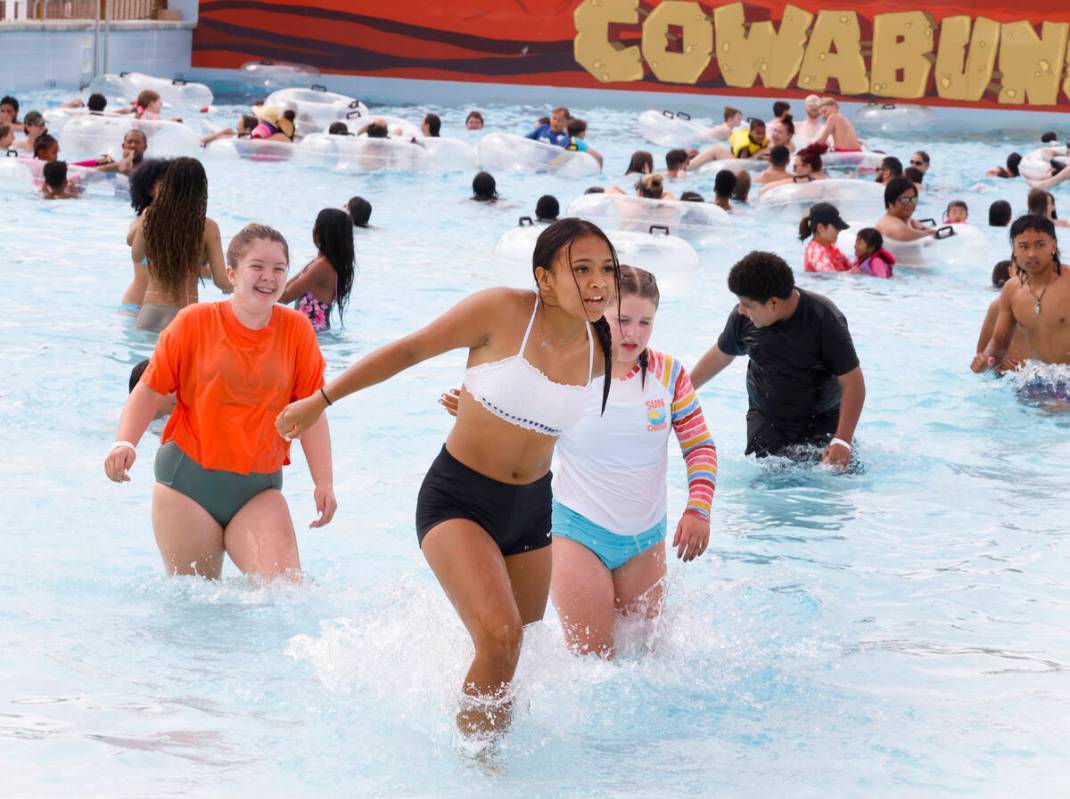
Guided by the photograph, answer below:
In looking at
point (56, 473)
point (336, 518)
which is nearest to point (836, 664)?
point (336, 518)

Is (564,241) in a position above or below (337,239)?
above

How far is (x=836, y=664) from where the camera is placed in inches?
189

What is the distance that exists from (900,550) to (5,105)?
13.7m

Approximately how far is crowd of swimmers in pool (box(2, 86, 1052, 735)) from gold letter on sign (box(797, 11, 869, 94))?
20.4m

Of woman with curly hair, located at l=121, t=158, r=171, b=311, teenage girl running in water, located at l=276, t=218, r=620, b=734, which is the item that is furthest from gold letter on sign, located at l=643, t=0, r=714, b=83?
teenage girl running in water, located at l=276, t=218, r=620, b=734

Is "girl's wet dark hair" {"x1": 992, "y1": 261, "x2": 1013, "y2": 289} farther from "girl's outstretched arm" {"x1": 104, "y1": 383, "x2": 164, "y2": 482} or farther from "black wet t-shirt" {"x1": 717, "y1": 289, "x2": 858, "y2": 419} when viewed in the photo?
"girl's outstretched arm" {"x1": 104, "y1": 383, "x2": 164, "y2": 482}

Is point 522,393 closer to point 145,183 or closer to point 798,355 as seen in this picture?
point 798,355

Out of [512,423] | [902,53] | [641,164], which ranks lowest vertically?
[512,423]

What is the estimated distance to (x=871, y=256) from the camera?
12.4 metres

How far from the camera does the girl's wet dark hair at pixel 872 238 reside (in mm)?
12203

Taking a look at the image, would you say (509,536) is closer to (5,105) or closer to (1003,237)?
(1003,237)

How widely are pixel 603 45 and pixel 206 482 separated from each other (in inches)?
927

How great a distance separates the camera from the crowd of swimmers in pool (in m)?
3.59

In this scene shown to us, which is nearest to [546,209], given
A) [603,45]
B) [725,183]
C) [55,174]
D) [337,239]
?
[725,183]
